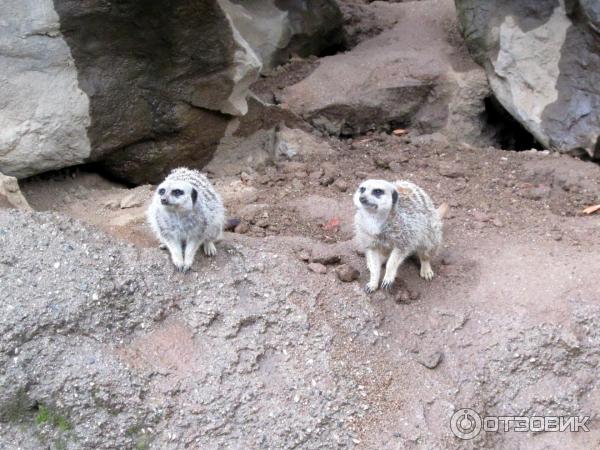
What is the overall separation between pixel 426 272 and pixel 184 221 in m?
1.40

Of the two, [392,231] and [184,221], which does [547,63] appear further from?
[184,221]

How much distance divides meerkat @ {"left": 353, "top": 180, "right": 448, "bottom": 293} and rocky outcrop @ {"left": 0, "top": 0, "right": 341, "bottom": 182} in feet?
5.85

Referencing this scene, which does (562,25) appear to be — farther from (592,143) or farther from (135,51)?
(135,51)

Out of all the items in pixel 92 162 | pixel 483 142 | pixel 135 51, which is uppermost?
pixel 135 51

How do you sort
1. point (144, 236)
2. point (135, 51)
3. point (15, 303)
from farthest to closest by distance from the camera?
1. point (135, 51)
2. point (144, 236)
3. point (15, 303)

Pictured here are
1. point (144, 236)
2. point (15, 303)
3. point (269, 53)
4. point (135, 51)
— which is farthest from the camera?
point (269, 53)

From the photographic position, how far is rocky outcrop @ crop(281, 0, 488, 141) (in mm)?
6164

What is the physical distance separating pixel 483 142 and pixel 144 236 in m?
3.27

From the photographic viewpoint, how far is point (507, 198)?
4973 mm

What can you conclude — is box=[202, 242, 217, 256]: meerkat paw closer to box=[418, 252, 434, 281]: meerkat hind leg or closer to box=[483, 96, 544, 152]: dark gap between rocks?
box=[418, 252, 434, 281]: meerkat hind leg

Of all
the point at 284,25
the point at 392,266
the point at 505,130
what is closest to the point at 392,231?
the point at 392,266

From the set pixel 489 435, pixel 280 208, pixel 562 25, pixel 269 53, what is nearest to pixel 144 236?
pixel 280 208

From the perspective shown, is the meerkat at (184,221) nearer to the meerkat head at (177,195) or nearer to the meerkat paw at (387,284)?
the meerkat head at (177,195)

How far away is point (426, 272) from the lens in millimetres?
→ 4125
